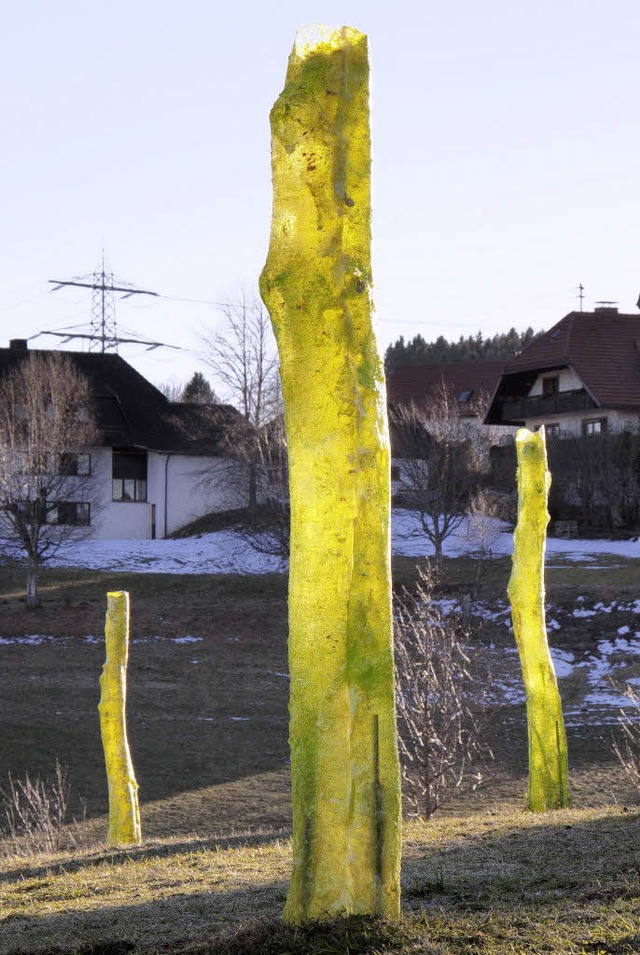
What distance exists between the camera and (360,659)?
667cm

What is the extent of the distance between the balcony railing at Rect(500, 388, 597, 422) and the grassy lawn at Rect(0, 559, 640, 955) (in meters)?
13.6

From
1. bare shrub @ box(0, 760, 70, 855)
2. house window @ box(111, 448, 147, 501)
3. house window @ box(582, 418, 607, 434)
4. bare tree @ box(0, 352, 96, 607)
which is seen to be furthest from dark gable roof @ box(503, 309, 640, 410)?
bare shrub @ box(0, 760, 70, 855)

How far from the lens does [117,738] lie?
16141 mm

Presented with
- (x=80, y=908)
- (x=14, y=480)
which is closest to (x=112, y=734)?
(x=80, y=908)

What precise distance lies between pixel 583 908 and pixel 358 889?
1191mm

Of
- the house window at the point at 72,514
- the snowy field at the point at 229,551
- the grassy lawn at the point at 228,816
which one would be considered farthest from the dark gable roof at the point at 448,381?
the grassy lawn at the point at 228,816

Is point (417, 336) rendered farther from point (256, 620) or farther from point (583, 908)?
point (583, 908)

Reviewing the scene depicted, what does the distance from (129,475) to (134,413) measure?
351cm

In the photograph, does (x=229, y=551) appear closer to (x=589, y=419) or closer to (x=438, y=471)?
(x=438, y=471)

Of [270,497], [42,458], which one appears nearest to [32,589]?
[42,458]

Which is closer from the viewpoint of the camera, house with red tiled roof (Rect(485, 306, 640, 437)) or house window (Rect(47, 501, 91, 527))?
house window (Rect(47, 501, 91, 527))

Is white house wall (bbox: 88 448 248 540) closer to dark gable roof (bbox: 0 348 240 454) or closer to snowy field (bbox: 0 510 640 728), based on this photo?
dark gable roof (bbox: 0 348 240 454)

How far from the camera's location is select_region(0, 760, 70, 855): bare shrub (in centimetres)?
1707

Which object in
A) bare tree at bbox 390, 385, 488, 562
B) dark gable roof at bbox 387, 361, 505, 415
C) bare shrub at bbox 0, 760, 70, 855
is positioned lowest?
bare shrub at bbox 0, 760, 70, 855
